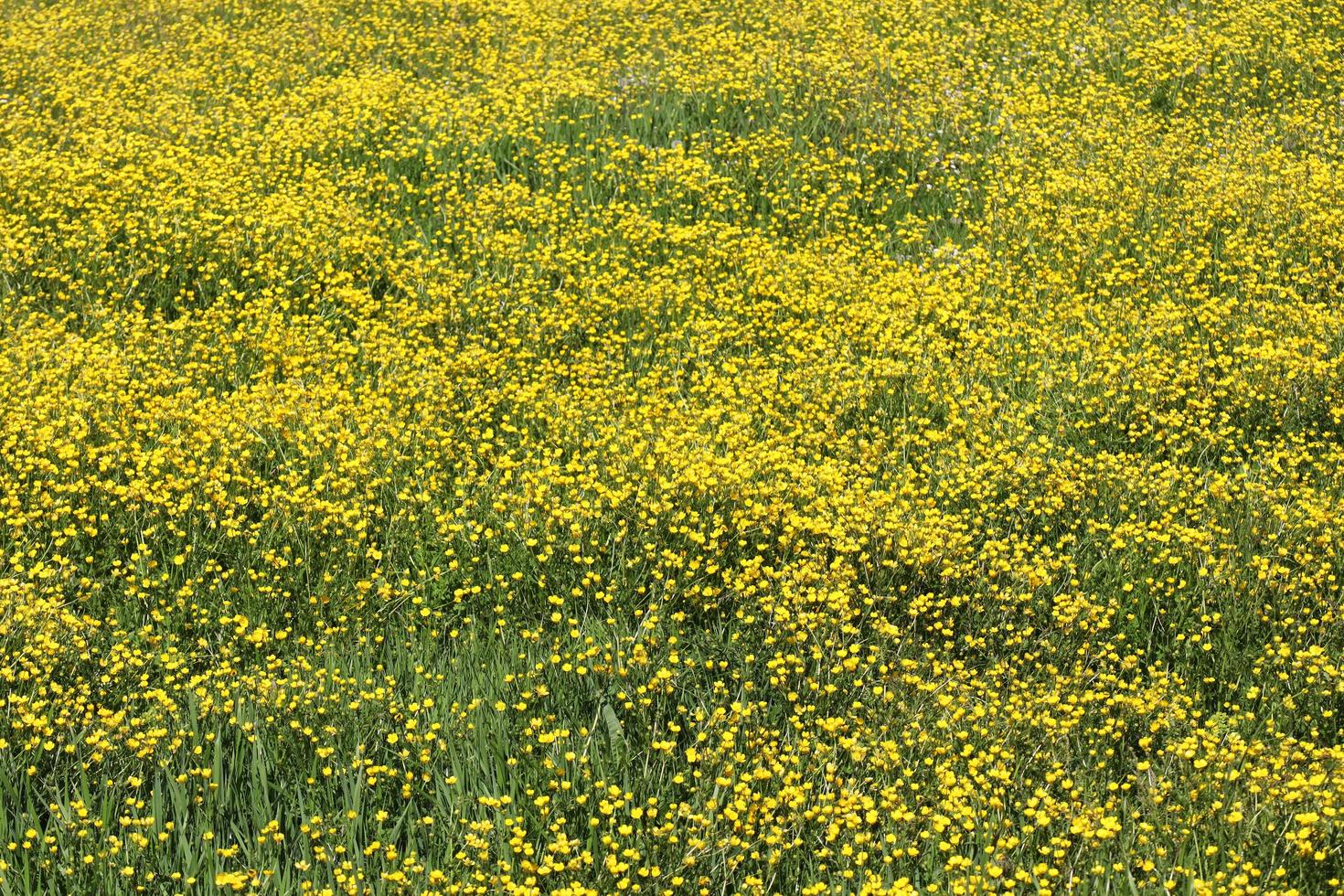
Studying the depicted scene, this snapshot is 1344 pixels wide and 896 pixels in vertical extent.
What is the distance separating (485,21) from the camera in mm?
12750

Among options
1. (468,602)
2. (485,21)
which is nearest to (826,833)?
(468,602)

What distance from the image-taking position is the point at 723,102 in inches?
426

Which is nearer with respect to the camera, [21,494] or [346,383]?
[21,494]

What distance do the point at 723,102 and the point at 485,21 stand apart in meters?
3.18

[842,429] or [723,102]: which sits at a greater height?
[723,102]

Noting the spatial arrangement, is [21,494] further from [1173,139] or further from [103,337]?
[1173,139]

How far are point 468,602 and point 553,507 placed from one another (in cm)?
57

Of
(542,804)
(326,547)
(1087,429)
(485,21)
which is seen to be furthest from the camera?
(485,21)

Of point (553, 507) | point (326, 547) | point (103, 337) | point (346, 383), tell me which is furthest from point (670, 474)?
point (103, 337)

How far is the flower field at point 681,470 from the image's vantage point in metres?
4.27

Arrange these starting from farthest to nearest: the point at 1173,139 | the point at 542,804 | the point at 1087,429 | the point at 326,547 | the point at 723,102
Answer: the point at 723,102 → the point at 1173,139 → the point at 1087,429 → the point at 326,547 → the point at 542,804

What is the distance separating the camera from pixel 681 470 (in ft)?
19.8

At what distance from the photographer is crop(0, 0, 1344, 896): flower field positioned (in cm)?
427

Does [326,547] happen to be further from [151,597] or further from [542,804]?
[542,804]
